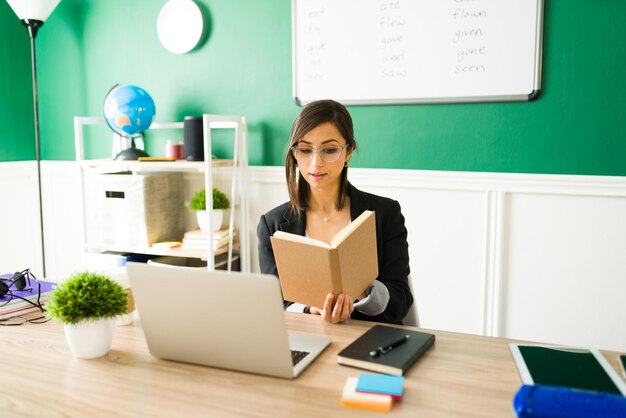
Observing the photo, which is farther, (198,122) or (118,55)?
(118,55)

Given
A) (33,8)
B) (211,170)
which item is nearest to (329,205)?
(211,170)

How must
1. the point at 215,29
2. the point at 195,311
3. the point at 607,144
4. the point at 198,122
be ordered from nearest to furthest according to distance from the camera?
the point at 195,311
the point at 607,144
the point at 198,122
the point at 215,29

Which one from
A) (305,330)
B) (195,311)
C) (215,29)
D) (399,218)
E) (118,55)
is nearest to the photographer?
(195,311)

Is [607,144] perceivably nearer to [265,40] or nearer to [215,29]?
[265,40]

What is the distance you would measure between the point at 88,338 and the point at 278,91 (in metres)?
1.82

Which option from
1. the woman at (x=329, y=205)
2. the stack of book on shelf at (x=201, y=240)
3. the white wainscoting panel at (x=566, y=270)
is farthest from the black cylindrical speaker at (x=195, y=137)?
the white wainscoting panel at (x=566, y=270)

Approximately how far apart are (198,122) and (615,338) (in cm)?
→ 204

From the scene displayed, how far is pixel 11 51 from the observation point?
122 inches

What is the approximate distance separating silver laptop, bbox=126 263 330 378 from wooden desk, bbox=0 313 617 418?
26mm

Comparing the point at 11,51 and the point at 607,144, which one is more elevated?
the point at 11,51

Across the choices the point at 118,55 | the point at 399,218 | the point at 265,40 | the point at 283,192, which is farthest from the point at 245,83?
the point at 399,218

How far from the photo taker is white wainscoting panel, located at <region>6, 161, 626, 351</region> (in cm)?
218

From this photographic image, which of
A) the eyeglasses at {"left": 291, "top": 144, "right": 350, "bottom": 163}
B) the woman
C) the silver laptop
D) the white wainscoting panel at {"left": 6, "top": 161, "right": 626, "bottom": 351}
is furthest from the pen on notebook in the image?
the white wainscoting panel at {"left": 6, "top": 161, "right": 626, "bottom": 351}

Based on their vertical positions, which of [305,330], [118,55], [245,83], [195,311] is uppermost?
[118,55]
